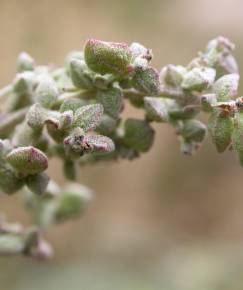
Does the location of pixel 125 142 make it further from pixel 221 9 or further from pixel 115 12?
pixel 221 9

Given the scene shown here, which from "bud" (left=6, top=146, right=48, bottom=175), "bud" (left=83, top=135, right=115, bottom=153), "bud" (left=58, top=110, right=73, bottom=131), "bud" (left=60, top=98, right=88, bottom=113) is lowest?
"bud" (left=6, top=146, right=48, bottom=175)

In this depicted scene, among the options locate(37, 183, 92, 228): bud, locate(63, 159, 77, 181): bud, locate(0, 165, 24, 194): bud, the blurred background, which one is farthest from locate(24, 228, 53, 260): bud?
the blurred background

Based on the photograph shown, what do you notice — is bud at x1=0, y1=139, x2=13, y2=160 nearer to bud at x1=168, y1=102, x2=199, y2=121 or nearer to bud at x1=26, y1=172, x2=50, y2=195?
bud at x1=26, y1=172, x2=50, y2=195

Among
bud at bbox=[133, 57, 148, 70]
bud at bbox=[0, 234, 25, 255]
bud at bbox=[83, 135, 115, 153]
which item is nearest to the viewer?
bud at bbox=[83, 135, 115, 153]

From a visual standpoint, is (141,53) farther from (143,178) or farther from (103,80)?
(143,178)

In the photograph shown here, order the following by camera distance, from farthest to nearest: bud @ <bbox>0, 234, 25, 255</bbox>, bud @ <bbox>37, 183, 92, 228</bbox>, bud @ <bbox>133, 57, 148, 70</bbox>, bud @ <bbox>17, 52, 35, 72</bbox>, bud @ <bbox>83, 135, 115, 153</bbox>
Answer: bud @ <bbox>37, 183, 92, 228</bbox> < bud @ <bbox>0, 234, 25, 255</bbox> < bud @ <bbox>17, 52, 35, 72</bbox> < bud @ <bbox>133, 57, 148, 70</bbox> < bud @ <bbox>83, 135, 115, 153</bbox>

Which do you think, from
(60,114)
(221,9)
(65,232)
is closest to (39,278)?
(65,232)
